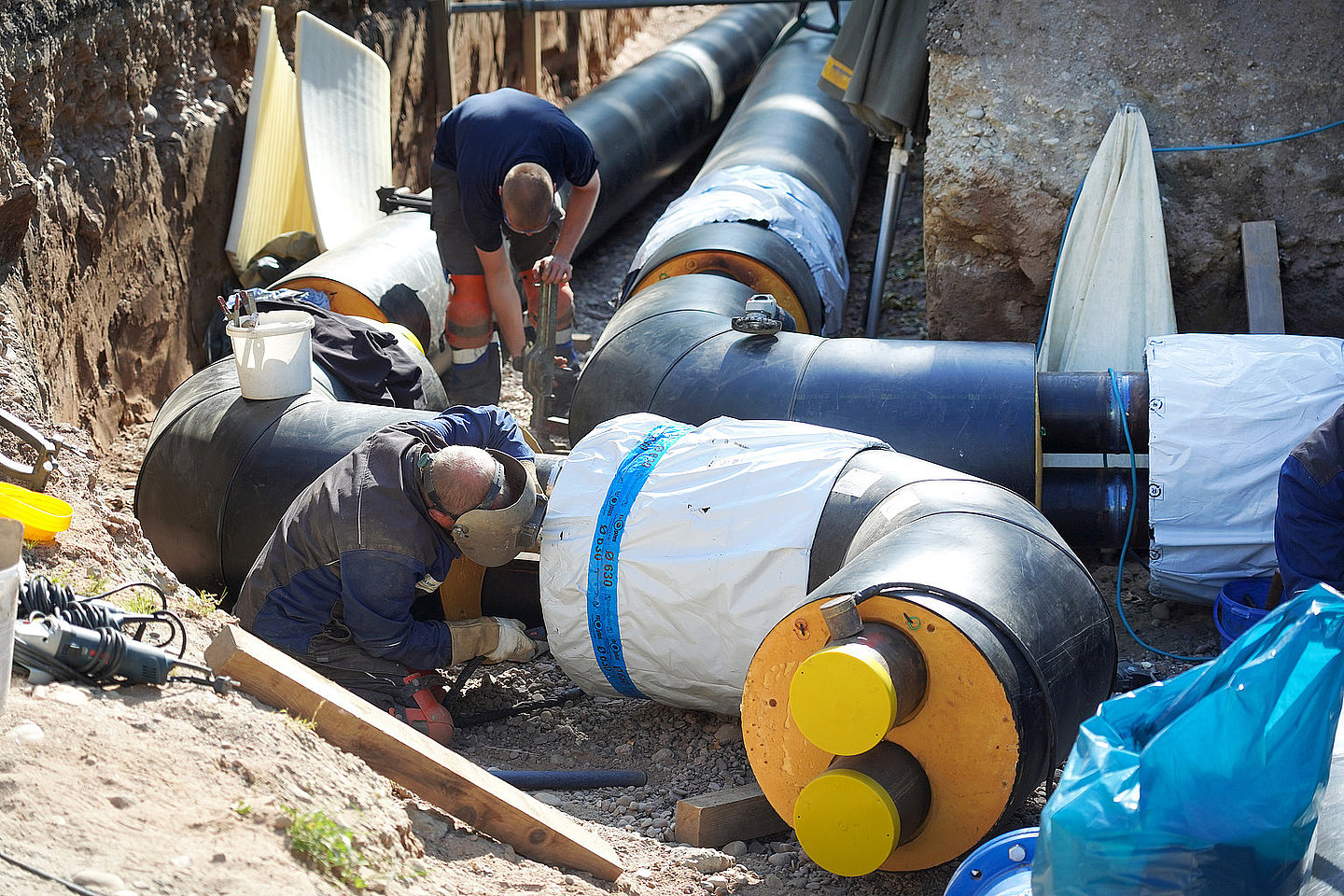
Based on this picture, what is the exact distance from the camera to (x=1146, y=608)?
150 inches

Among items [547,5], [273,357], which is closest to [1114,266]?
[273,357]

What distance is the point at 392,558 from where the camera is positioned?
116 inches

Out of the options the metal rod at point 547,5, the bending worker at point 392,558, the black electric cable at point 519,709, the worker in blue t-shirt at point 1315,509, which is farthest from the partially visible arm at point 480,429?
the metal rod at point 547,5

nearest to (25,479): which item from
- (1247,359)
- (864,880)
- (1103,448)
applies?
(864,880)

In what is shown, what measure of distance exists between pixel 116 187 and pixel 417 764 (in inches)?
137

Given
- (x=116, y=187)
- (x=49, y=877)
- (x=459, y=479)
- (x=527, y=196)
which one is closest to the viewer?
(x=49, y=877)

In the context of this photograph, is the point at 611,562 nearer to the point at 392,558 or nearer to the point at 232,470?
the point at 392,558

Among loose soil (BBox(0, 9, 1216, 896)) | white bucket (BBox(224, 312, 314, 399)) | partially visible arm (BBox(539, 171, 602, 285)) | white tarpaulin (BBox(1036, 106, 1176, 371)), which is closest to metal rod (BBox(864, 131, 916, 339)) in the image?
white tarpaulin (BBox(1036, 106, 1176, 371))

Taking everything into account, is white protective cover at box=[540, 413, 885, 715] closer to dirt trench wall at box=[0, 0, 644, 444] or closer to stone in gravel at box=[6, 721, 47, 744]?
stone in gravel at box=[6, 721, 47, 744]

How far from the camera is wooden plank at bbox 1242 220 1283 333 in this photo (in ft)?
14.0

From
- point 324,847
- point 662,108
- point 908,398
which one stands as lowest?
point 324,847

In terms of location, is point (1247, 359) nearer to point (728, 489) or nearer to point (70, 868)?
point (728, 489)

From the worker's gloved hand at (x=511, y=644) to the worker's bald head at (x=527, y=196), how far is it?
5.74 ft

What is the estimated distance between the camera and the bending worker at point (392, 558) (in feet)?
9.61
